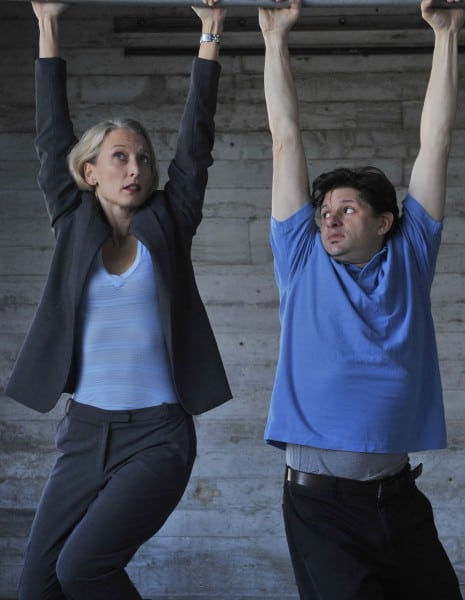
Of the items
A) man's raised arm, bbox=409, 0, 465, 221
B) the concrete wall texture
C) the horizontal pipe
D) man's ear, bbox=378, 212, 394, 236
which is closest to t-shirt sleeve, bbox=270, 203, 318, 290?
man's ear, bbox=378, 212, 394, 236

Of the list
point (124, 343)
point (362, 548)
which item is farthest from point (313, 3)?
point (362, 548)

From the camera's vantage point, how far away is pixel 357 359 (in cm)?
302

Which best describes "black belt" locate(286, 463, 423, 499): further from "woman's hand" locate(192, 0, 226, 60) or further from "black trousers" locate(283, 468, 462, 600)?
"woman's hand" locate(192, 0, 226, 60)

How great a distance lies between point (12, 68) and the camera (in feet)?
17.4

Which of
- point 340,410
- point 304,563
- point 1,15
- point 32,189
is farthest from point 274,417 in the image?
point 1,15

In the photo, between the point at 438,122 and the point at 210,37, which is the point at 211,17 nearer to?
the point at 210,37

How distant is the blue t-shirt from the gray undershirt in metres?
0.04

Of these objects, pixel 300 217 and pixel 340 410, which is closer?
pixel 340 410

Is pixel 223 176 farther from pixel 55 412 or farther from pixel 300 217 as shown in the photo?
pixel 300 217

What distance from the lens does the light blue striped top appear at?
3.22m

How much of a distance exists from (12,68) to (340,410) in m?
3.01

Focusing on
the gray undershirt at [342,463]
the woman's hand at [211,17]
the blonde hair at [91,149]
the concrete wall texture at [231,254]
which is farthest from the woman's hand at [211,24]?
the concrete wall texture at [231,254]

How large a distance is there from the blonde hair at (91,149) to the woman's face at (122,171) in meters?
0.01

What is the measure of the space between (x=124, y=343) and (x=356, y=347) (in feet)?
2.26
